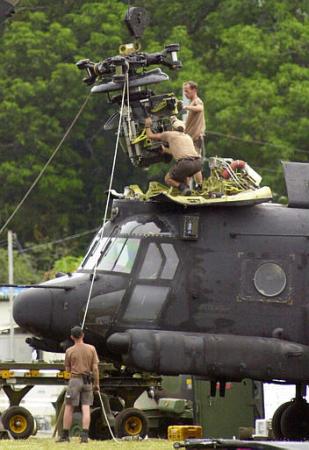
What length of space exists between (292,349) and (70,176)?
3870 centimetres

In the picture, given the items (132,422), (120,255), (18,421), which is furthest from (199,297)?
(18,421)

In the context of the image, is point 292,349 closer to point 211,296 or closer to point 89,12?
point 211,296

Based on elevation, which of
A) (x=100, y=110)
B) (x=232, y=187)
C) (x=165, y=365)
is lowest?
(x=165, y=365)

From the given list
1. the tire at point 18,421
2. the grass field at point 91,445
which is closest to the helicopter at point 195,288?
the grass field at point 91,445

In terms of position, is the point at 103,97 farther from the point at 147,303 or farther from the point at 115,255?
the point at 147,303

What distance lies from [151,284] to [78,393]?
3051mm

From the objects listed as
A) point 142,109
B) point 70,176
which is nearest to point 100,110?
point 70,176

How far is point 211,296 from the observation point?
21.4 meters

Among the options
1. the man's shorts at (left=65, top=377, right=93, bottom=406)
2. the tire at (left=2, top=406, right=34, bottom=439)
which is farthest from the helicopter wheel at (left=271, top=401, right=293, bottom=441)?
the tire at (left=2, top=406, right=34, bottom=439)

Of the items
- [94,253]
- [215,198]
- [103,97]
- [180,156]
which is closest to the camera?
[215,198]

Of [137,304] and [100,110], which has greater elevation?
[100,110]

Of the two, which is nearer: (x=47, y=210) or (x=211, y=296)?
(x=211, y=296)

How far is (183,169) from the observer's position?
21938mm

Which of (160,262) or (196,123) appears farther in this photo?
(196,123)
